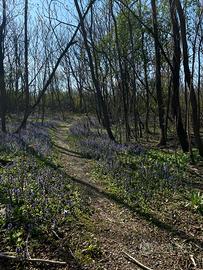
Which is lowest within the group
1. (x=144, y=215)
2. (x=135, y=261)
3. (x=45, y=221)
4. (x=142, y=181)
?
(x=135, y=261)

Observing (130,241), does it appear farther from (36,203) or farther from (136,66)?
(136,66)

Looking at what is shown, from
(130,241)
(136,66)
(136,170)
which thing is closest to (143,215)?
(130,241)

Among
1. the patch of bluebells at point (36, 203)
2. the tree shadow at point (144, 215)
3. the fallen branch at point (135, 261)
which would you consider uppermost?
the patch of bluebells at point (36, 203)

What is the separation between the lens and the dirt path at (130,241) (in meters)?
4.54

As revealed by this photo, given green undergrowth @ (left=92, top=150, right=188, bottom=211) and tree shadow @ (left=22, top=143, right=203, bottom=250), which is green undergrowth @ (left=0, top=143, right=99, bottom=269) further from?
green undergrowth @ (left=92, top=150, right=188, bottom=211)

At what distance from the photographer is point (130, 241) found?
5129 millimetres

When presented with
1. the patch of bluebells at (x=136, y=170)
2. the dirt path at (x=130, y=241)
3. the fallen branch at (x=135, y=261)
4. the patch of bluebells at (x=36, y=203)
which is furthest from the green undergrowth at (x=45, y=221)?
the patch of bluebells at (x=136, y=170)

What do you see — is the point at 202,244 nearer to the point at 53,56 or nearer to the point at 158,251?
the point at 158,251

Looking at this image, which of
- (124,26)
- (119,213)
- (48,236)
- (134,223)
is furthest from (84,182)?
(124,26)

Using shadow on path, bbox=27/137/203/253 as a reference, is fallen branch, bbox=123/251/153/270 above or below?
below

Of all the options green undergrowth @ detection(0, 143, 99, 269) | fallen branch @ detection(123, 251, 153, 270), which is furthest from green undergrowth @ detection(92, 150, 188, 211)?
fallen branch @ detection(123, 251, 153, 270)

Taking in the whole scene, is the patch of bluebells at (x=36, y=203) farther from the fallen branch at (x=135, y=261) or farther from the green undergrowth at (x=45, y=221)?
the fallen branch at (x=135, y=261)

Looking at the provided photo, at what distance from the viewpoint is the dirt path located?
4535 millimetres

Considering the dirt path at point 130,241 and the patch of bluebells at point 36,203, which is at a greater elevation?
the patch of bluebells at point 36,203
